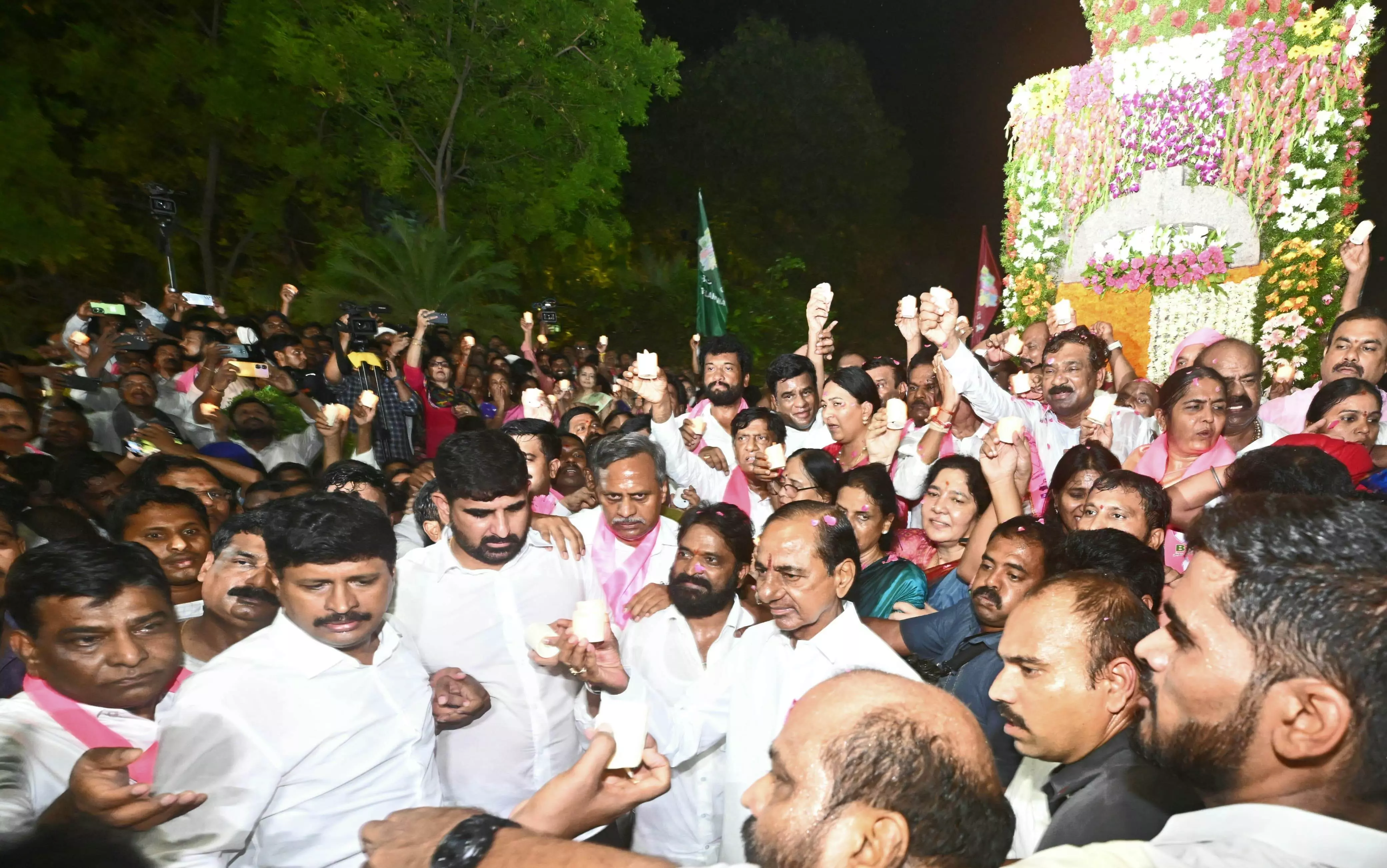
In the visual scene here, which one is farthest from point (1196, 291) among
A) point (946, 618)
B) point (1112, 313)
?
point (946, 618)

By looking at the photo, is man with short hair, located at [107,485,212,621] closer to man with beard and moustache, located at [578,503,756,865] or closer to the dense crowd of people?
the dense crowd of people

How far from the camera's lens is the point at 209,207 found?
14180 mm

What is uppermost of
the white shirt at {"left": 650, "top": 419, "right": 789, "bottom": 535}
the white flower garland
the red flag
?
the red flag

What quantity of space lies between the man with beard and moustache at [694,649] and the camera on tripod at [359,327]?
6046mm

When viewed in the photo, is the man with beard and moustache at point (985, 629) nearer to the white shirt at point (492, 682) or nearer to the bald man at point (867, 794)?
the bald man at point (867, 794)

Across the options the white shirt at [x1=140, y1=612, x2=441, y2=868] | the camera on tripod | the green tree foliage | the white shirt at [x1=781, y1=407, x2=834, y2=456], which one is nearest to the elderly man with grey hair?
the white shirt at [x1=140, y1=612, x2=441, y2=868]

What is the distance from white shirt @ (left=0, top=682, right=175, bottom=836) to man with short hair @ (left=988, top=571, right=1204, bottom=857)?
6.64ft

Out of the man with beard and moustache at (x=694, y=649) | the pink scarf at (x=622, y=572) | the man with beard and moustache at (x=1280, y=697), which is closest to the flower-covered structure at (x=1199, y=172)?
the pink scarf at (x=622, y=572)

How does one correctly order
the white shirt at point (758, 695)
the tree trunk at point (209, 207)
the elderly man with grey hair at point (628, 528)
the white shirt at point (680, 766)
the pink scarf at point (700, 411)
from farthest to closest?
the tree trunk at point (209, 207) < the pink scarf at point (700, 411) < the elderly man with grey hair at point (628, 528) < the white shirt at point (680, 766) < the white shirt at point (758, 695)

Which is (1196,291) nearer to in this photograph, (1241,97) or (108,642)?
(1241,97)

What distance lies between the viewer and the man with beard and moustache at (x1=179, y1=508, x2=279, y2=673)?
2.64 meters

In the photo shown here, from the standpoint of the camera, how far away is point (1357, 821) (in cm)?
133

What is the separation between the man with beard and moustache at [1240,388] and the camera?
417 cm

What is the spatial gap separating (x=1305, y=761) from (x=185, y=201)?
16598 millimetres
